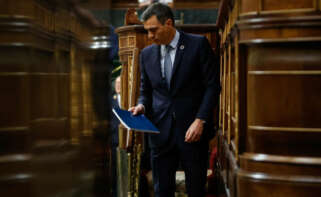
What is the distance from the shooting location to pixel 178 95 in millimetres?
2842

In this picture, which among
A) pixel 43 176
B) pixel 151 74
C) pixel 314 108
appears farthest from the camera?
pixel 151 74

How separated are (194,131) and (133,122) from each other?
0.64 metres

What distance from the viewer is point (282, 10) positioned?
107 inches

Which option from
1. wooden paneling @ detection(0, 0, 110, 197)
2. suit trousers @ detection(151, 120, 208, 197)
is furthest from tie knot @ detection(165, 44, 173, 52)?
wooden paneling @ detection(0, 0, 110, 197)

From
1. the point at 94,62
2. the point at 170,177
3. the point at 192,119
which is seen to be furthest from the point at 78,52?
the point at 170,177

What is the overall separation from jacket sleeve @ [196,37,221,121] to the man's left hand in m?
0.04

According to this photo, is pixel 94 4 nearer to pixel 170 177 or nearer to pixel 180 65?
pixel 180 65

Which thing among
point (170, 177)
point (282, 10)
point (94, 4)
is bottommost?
point (170, 177)

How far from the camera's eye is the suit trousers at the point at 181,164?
288cm

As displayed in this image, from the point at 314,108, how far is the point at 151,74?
1.04 m

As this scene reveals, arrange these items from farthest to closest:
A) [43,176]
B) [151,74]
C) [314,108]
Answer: [151,74]
[314,108]
[43,176]

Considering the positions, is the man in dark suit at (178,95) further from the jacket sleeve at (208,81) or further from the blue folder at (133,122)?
the blue folder at (133,122)

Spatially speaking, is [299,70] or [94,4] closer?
[94,4]

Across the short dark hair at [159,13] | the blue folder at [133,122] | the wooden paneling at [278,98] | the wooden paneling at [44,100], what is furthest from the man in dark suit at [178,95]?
the wooden paneling at [44,100]
